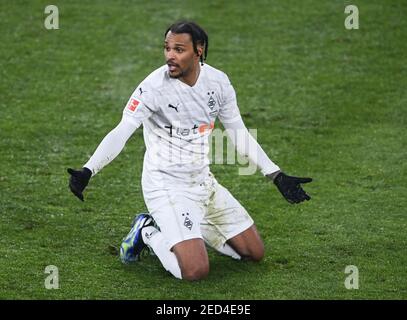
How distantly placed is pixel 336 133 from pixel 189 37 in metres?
3.88

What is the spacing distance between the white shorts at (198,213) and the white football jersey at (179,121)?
3.4 inches

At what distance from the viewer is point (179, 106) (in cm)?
768

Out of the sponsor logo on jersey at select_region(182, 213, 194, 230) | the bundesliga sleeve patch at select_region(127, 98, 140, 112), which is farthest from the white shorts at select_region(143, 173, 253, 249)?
the bundesliga sleeve patch at select_region(127, 98, 140, 112)

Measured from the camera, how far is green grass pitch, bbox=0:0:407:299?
301 inches

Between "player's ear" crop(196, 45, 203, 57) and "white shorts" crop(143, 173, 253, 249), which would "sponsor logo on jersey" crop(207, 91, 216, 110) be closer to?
"player's ear" crop(196, 45, 203, 57)

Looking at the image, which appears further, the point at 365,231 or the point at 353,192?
the point at 353,192

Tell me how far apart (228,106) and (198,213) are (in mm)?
855

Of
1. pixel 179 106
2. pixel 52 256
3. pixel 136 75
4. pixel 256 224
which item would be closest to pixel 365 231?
pixel 256 224

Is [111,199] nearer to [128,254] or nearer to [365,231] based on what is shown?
[128,254]

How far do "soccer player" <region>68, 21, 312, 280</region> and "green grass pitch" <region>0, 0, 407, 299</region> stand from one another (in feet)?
0.60

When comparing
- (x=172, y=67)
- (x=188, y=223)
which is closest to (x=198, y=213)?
(x=188, y=223)

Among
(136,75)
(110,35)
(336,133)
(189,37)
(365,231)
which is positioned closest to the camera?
(189,37)
